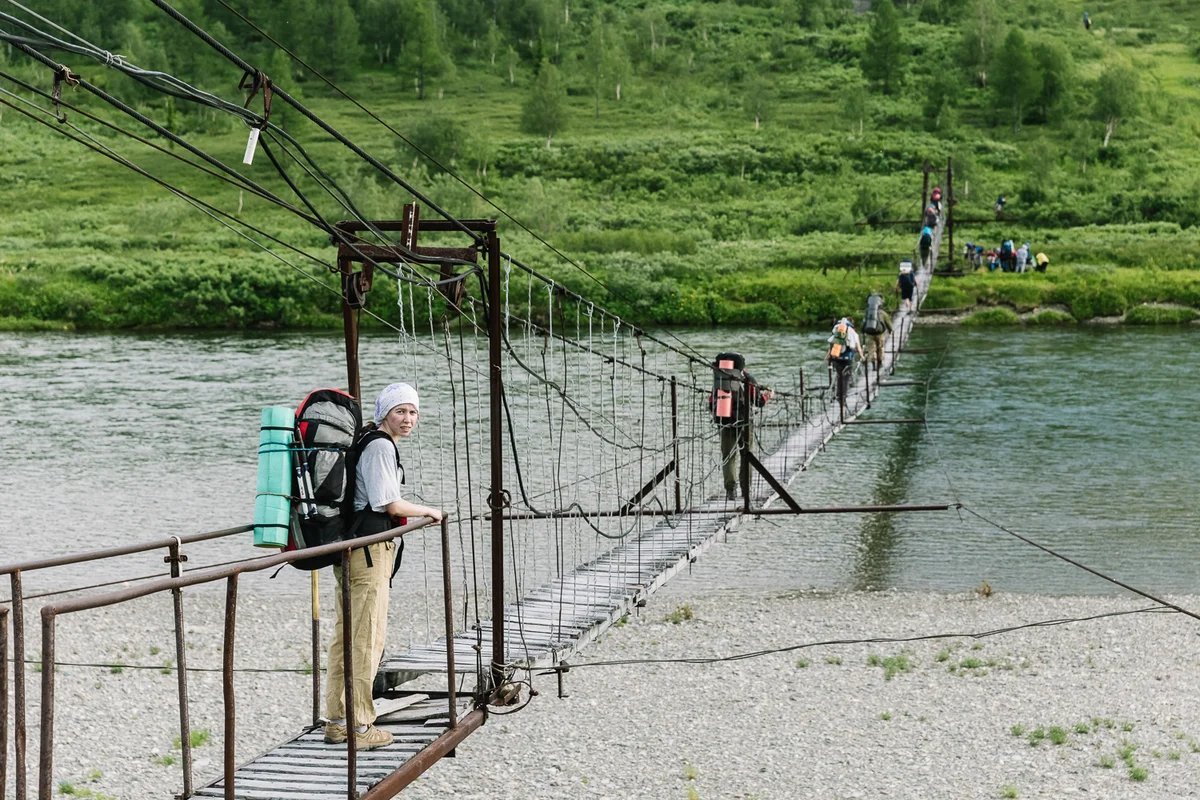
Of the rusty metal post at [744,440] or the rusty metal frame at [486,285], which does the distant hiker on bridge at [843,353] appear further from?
the rusty metal frame at [486,285]

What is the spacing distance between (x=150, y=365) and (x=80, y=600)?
35.3 meters

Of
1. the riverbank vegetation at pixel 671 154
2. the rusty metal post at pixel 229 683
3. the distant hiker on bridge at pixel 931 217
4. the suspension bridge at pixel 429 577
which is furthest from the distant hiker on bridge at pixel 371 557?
the distant hiker on bridge at pixel 931 217

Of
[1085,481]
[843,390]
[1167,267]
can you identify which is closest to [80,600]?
[843,390]

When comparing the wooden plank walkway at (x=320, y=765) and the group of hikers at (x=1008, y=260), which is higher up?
the group of hikers at (x=1008, y=260)

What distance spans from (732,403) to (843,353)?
23.1 ft

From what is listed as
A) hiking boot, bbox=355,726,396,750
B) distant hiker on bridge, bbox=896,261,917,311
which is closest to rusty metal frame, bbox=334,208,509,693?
hiking boot, bbox=355,726,396,750

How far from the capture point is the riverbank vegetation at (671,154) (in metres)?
49.6

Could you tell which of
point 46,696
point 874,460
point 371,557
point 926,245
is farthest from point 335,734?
point 926,245

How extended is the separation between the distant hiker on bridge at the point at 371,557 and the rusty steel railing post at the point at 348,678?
0.03m

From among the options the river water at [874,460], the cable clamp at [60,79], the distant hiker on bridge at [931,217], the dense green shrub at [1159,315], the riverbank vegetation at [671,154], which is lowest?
the river water at [874,460]

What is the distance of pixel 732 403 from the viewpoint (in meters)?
14.2

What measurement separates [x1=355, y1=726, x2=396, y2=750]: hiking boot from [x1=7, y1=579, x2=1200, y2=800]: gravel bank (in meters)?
3.30

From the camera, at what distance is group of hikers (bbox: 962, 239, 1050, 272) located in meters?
51.8

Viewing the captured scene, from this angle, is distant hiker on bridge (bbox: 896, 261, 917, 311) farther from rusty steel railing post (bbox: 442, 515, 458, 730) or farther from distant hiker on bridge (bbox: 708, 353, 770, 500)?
rusty steel railing post (bbox: 442, 515, 458, 730)
